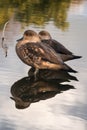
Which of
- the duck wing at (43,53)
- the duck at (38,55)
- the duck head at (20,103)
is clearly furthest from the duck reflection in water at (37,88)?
the duck wing at (43,53)

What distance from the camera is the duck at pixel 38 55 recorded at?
9086mm

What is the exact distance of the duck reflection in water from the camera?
7.68 meters

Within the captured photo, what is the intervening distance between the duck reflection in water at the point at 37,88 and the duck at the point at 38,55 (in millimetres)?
199

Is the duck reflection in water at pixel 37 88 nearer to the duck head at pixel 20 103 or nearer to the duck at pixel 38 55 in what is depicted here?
the duck head at pixel 20 103

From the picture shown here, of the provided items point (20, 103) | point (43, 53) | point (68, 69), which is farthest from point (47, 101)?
point (68, 69)

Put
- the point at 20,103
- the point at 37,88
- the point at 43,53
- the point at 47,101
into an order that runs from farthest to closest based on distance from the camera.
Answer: the point at 43,53, the point at 37,88, the point at 47,101, the point at 20,103

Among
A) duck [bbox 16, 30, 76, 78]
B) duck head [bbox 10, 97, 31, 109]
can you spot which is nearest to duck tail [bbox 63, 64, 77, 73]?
duck [bbox 16, 30, 76, 78]

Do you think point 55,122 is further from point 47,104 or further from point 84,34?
point 84,34

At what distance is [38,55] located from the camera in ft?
29.8

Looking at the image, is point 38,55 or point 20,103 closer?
point 20,103

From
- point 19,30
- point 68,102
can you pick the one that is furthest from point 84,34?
point 68,102

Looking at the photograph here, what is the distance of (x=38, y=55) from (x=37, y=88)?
2.90 ft

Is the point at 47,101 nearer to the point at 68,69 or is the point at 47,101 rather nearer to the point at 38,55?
the point at 38,55

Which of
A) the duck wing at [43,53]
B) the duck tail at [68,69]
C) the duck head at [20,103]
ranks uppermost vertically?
the duck wing at [43,53]
